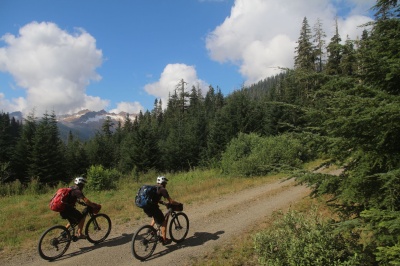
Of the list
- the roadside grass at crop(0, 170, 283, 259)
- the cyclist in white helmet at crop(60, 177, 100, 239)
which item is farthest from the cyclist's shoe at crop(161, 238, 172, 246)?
the roadside grass at crop(0, 170, 283, 259)

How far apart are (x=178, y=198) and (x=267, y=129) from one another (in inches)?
1177

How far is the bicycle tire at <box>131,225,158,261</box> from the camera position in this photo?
24.1 ft

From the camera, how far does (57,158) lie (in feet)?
121

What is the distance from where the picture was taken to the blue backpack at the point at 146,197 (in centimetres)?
763

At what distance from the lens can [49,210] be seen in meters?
12.8

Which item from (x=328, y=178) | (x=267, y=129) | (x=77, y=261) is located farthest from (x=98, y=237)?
(x=267, y=129)

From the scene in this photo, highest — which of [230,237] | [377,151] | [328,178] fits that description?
[377,151]

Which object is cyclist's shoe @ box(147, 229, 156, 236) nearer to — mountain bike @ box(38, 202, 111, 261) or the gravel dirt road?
the gravel dirt road

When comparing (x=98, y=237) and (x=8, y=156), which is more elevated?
(x=8, y=156)

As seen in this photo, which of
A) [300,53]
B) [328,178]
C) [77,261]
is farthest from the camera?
[300,53]

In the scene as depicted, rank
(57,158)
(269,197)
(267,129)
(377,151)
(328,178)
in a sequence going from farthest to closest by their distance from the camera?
1. (267,129)
2. (57,158)
3. (269,197)
4. (328,178)
5. (377,151)

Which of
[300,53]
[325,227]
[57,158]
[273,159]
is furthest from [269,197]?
[300,53]

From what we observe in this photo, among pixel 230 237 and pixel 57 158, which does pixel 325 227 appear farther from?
pixel 57 158

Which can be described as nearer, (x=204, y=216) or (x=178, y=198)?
(x=204, y=216)
